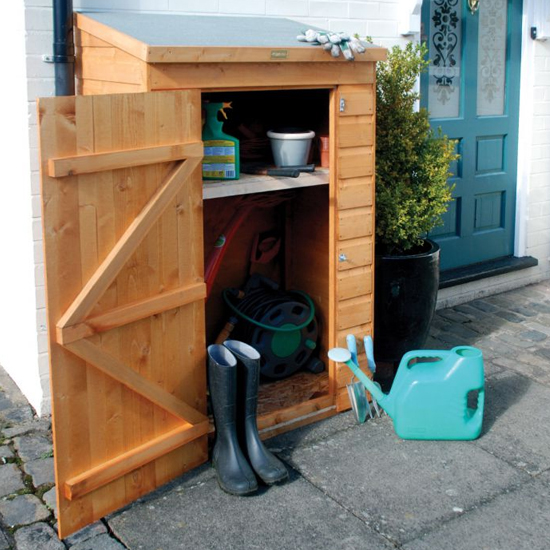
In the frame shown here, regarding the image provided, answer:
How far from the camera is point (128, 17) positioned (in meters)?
4.18

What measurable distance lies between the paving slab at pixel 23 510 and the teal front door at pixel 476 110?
3.61 m

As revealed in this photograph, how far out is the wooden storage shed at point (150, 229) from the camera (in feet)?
10.9

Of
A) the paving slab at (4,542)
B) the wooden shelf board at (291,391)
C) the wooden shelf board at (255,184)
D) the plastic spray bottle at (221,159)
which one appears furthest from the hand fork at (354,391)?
the paving slab at (4,542)

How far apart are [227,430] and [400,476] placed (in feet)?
2.68

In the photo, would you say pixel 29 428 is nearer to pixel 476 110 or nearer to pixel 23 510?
pixel 23 510

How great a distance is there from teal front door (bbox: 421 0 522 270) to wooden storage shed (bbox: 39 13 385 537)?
6.49ft

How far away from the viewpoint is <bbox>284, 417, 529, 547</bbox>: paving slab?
11.8 feet

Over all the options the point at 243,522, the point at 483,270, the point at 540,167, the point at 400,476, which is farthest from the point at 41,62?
the point at 540,167

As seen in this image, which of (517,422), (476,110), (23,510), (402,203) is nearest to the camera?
(23,510)

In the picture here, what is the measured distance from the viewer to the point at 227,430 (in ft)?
12.7

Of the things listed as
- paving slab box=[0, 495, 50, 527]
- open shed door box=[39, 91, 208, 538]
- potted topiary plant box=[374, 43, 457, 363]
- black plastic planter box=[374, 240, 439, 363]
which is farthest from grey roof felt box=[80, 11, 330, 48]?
paving slab box=[0, 495, 50, 527]

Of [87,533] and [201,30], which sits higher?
[201,30]

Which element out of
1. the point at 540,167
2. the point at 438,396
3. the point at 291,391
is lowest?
the point at 291,391

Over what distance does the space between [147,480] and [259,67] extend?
1915mm
